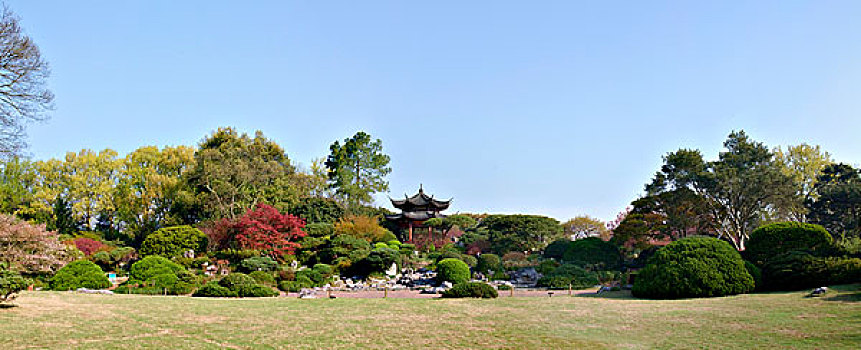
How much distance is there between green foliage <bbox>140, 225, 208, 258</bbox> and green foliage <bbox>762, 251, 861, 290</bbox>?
21.5 metres

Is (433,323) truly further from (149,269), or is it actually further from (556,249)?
(556,249)

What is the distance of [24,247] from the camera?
1180 cm

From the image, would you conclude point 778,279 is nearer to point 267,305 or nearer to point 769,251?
point 769,251

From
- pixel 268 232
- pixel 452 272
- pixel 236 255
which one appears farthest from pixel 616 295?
pixel 236 255

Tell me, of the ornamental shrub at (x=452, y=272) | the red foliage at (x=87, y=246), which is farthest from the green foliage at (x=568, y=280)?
the red foliage at (x=87, y=246)

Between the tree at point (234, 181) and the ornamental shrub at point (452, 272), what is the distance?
1370 cm

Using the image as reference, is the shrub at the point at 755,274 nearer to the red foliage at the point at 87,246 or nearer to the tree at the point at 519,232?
the tree at the point at 519,232

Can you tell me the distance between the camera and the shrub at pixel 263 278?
58.5 feet

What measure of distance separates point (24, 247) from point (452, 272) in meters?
12.2

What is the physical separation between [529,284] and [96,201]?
1048 inches

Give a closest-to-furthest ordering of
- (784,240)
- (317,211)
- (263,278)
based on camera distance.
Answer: (784,240), (263,278), (317,211)

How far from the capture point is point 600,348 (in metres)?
7.74

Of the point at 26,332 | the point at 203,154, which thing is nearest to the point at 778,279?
the point at 26,332

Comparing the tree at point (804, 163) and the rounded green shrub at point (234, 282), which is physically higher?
the tree at point (804, 163)
